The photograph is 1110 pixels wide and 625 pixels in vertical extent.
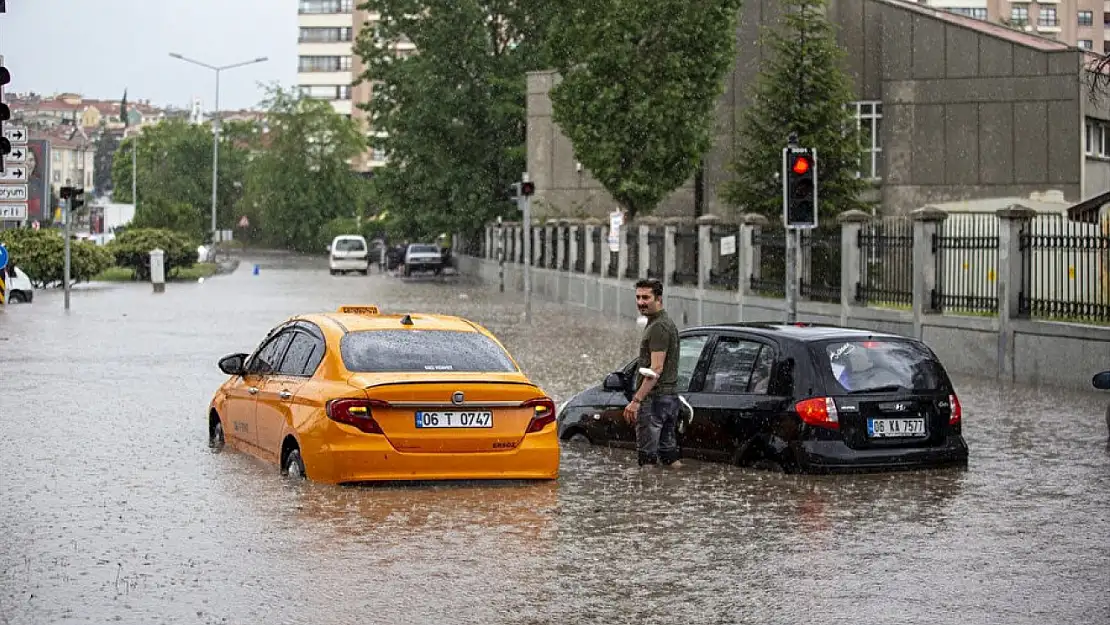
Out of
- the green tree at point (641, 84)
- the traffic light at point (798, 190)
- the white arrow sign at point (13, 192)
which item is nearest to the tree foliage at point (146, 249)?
the green tree at point (641, 84)

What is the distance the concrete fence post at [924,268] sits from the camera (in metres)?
26.9

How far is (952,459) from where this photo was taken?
1463 centimetres

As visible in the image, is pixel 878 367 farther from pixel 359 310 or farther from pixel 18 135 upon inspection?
pixel 18 135

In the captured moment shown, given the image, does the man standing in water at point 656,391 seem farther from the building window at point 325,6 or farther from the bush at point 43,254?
the building window at point 325,6

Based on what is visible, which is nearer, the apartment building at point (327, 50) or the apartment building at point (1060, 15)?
the apartment building at point (1060, 15)

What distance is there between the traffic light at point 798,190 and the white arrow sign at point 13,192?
21.5 meters

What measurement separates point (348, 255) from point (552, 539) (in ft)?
223

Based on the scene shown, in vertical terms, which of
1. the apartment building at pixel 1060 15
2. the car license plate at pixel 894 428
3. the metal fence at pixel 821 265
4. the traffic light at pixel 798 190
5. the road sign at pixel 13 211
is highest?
the apartment building at pixel 1060 15

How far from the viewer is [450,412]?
1298 centimetres

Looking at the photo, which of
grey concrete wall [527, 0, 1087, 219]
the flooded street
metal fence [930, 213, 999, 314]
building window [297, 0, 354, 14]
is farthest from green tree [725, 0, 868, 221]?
building window [297, 0, 354, 14]

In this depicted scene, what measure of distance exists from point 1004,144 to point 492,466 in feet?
145

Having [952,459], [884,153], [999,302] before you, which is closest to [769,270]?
[999,302]

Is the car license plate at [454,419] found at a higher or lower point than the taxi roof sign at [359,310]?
lower

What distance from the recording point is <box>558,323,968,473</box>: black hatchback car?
14.0m
